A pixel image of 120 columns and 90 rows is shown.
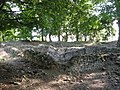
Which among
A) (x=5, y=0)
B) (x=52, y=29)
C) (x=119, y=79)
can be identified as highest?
(x=5, y=0)

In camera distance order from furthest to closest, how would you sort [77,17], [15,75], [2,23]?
[15,75] → [2,23] → [77,17]

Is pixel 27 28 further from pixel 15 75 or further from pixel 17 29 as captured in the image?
pixel 15 75

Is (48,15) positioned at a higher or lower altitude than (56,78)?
higher

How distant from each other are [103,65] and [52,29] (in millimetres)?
3576

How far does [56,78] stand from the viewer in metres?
11.2

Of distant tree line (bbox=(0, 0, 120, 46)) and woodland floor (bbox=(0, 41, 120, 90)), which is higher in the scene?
distant tree line (bbox=(0, 0, 120, 46))

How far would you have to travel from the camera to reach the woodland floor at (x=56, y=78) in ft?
33.6

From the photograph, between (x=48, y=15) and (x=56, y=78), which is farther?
(x=56, y=78)

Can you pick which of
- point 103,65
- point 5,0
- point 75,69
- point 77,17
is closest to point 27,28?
point 5,0

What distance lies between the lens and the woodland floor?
10234mm

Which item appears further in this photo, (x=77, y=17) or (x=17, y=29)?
(x=17, y=29)

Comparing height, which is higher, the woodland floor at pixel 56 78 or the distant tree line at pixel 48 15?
the distant tree line at pixel 48 15

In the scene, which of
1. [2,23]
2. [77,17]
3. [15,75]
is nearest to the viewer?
[77,17]

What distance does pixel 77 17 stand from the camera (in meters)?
10.2
